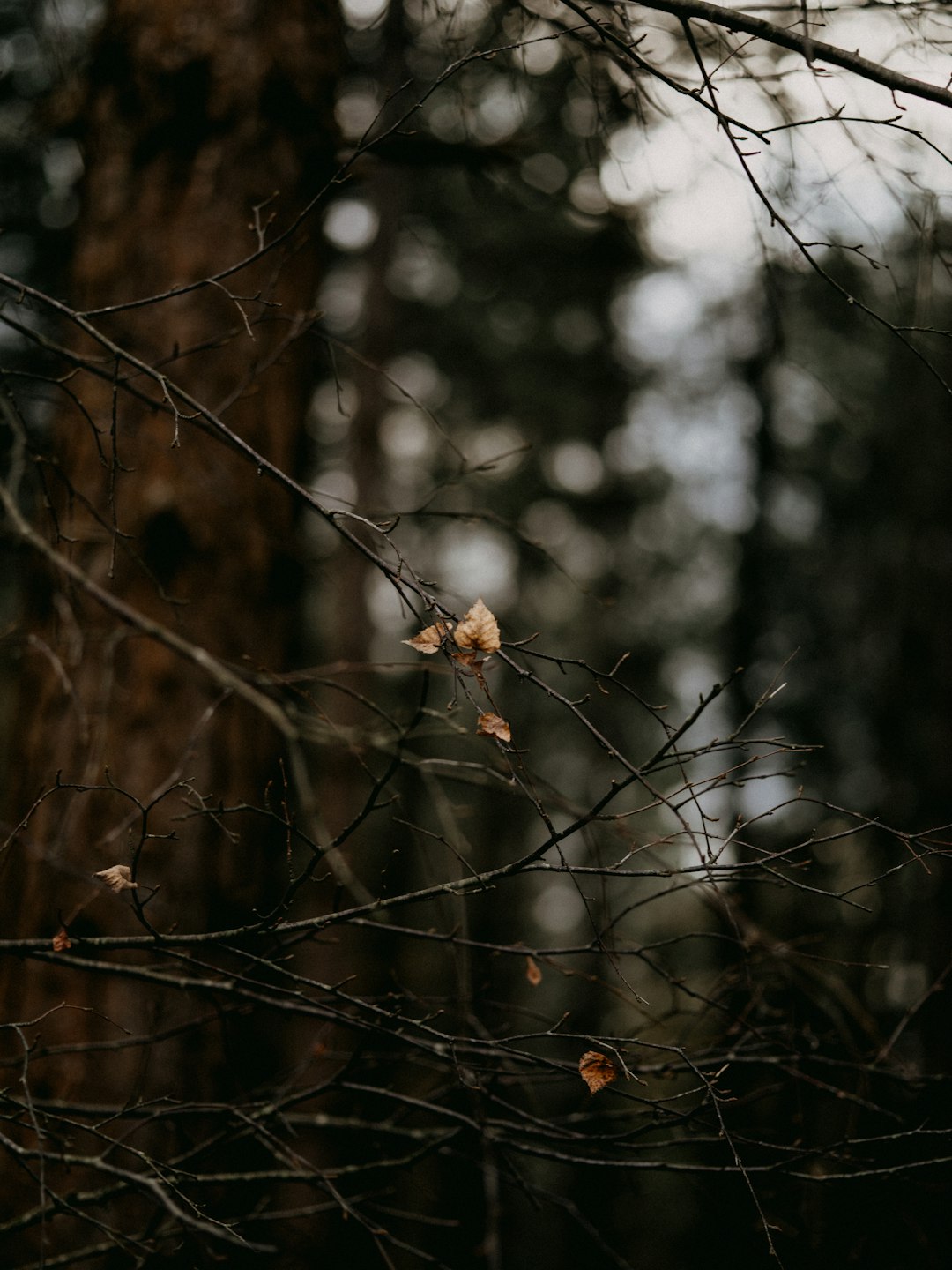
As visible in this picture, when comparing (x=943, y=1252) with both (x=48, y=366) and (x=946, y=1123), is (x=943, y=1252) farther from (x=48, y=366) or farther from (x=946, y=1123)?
(x=48, y=366)

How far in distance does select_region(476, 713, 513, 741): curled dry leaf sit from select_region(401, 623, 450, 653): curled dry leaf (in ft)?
0.47

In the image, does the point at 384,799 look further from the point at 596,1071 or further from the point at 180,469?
the point at 596,1071

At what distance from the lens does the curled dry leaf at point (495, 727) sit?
1335 millimetres

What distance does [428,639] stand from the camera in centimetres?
139

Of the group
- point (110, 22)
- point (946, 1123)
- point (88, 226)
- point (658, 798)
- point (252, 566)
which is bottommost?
point (946, 1123)

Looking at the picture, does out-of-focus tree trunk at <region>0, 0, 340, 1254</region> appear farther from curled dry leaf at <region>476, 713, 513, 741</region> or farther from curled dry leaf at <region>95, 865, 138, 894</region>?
curled dry leaf at <region>476, 713, 513, 741</region>

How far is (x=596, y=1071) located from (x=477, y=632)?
827 millimetres

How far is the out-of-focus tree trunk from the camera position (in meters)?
2.43

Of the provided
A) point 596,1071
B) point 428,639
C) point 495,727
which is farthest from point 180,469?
point 596,1071

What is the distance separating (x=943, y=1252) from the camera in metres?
2.69

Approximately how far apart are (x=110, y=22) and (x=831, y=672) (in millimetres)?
9487

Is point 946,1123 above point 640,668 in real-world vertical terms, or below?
below

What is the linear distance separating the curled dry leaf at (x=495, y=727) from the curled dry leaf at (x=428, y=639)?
0.14m

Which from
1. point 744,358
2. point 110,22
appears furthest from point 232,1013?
point 744,358
